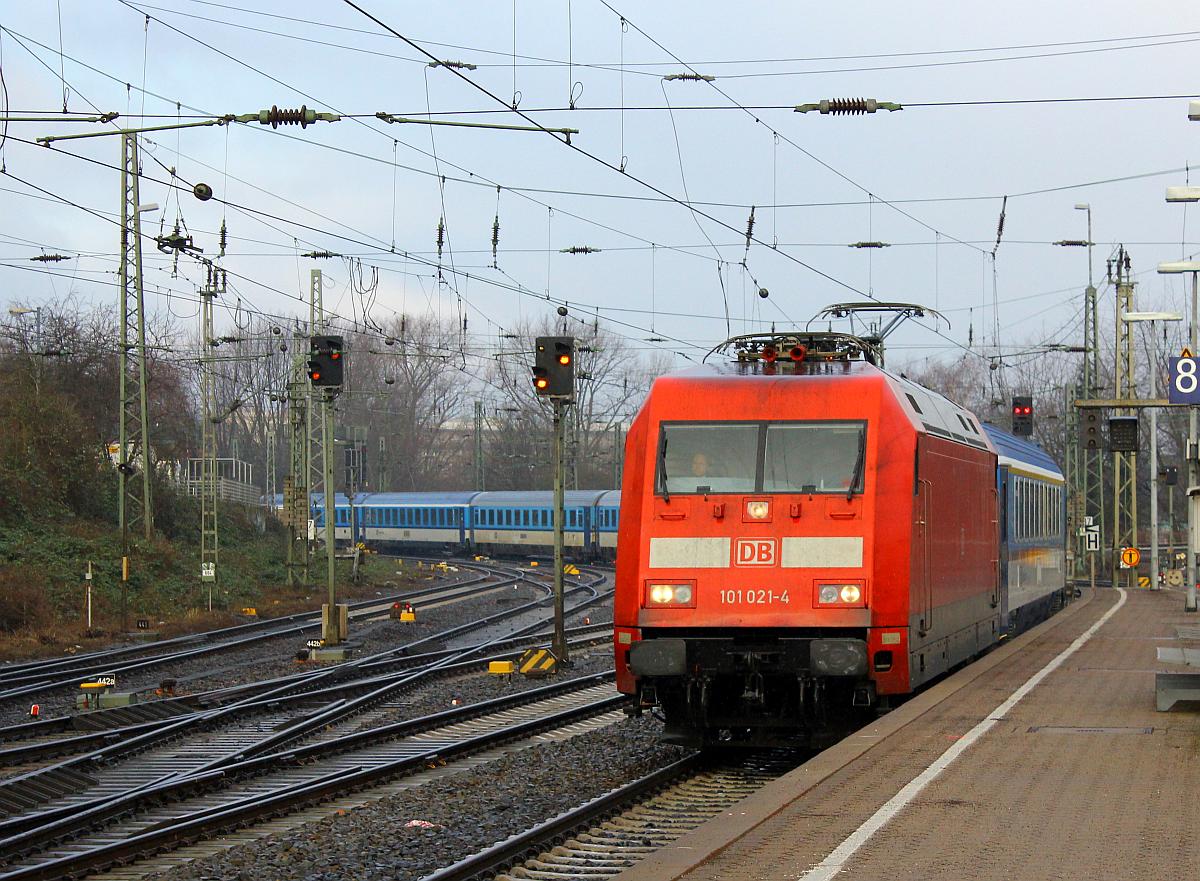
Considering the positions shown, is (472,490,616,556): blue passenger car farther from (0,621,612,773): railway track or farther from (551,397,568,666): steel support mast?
(551,397,568,666): steel support mast

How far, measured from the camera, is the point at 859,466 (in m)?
12.2

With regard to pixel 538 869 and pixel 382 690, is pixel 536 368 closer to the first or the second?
pixel 382 690

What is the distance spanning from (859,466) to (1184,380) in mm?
12982

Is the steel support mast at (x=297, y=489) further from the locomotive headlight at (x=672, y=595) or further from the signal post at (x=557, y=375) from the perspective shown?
the locomotive headlight at (x=672, y=595)

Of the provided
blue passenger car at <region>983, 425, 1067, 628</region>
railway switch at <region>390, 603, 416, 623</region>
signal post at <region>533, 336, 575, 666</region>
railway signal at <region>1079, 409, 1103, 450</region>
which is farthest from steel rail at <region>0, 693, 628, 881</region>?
railway signal at <region>1079, 409, 1103, 450</region>

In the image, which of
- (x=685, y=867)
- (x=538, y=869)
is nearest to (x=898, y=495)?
(x=538, y=869)

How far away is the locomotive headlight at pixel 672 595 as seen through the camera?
11.9 meters

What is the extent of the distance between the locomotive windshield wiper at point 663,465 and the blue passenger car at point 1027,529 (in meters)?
8.13

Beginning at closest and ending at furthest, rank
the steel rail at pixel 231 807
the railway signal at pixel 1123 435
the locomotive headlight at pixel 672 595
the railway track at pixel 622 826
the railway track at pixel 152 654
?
the railway track at pixel 622 826, the steel rail at pixel 231 807, the locomotive headlight at pixel 672 595, the railway track at pixel 152 654, the railway signal at pixel 1123 435

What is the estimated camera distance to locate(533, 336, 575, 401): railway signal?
2038 cm

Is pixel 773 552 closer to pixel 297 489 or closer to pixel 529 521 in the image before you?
pixel 297 489

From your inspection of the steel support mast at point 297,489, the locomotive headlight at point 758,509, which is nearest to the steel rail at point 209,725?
A: the locomotive headlight at point 758,509

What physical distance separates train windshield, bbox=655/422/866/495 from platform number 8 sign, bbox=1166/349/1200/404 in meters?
11.3

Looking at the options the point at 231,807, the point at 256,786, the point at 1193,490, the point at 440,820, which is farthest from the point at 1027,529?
the point at 231,807
